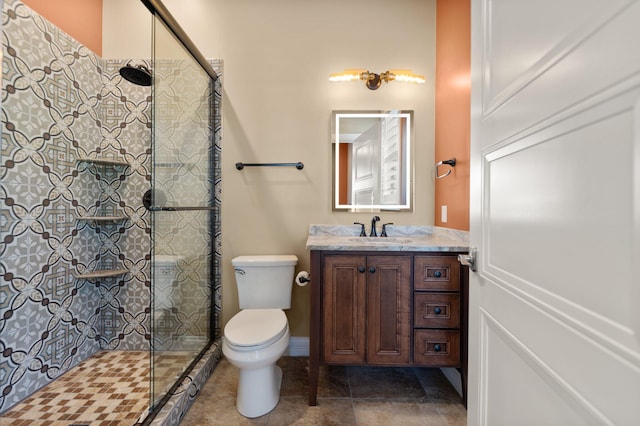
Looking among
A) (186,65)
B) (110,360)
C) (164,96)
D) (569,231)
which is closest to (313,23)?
(186,65)

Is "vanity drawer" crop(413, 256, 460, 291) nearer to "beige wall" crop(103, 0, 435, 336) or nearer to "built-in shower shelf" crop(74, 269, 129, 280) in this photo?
"beige wall" crop(103, 0, 435, 336)

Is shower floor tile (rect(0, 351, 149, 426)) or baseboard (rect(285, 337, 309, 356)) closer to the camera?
shower floor tile (rect(0, 351, 149, 426))

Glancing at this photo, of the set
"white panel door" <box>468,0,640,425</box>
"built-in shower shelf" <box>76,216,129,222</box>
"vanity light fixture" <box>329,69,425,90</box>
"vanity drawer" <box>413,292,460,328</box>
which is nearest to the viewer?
"white panel door" <box>468,0,640,425</box>

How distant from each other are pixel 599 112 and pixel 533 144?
0.58ft

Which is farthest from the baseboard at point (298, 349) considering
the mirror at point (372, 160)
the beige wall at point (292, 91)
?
the mirror at point (372, 160)

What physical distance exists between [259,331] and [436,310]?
1.00 metres

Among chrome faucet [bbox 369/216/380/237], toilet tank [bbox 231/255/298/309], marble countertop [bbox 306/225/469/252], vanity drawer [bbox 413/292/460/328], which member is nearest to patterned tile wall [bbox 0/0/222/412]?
toilet tank [bbox 231/255/298/309]

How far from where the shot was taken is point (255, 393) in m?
1.44

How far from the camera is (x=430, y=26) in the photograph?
203cm

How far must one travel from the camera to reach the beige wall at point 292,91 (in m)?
2.04

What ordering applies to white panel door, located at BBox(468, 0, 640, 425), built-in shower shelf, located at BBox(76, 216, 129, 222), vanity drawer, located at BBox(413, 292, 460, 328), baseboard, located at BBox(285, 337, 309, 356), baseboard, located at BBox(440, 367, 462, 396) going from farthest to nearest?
1. baseboard, located at BBox(285, 337, 309, 356)
2. built-in shower shelf, located at BBox(76, 216, 129, 222)
3. baseboard, located at BBox(440, 367, 462, 396)
4. vanity drawer, located at BBox(413, 292, 460, 328)
5. white panel door, located at BBox(468, 0, 640, 425)

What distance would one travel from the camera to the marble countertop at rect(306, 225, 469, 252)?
149cm

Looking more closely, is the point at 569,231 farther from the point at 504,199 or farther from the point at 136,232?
the point at 136,232

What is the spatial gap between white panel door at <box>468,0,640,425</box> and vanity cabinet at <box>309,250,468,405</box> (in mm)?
625
